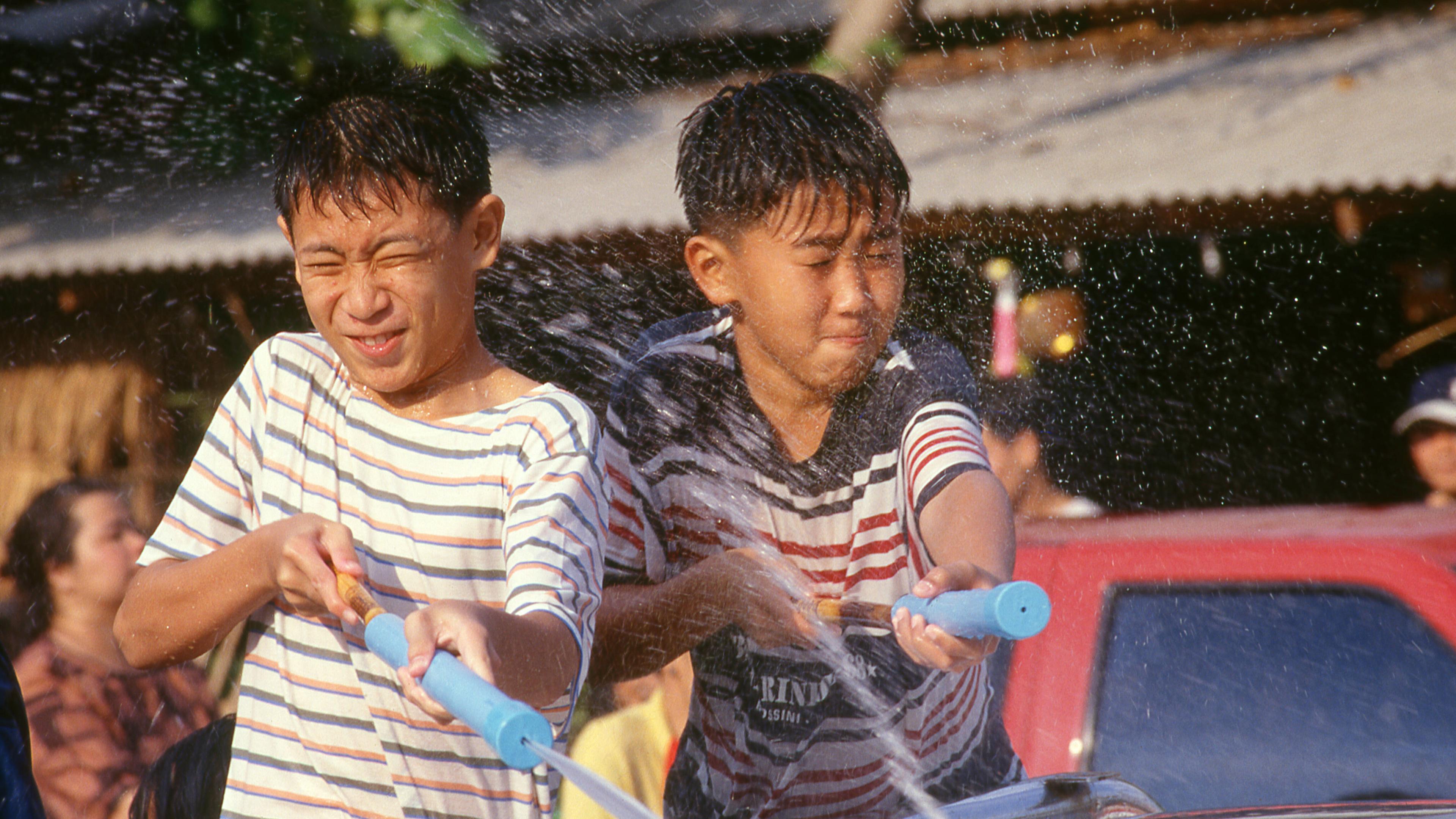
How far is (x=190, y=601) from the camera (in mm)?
1190

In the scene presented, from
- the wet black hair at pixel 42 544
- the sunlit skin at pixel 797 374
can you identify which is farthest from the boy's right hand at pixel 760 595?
A: the wet black hair at pixel 42 544

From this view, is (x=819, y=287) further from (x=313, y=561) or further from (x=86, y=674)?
(x=86, y=674)

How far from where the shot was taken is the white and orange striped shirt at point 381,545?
1209 mm

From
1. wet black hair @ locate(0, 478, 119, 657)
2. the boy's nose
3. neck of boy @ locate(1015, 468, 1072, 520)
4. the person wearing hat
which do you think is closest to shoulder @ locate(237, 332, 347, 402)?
the boy's nose

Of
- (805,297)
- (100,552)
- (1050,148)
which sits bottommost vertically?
(100,552)

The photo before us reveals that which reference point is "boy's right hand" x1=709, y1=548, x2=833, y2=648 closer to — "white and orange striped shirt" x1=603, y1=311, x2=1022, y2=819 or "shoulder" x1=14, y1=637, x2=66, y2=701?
"white and orange striped shirt" x1=603, y1=311, x2=1022, y2=819

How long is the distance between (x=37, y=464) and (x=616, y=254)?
7.24ft

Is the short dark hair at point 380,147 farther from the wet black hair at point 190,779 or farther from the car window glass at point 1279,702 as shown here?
the car window glass at point 1279,702

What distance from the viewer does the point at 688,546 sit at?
1.62m

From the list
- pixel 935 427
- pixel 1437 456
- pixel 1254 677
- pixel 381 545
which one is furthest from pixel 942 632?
pixel 1437 456

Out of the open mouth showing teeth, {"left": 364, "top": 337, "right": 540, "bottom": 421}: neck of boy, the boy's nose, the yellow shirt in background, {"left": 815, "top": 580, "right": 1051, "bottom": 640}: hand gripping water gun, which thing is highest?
the boy's nose

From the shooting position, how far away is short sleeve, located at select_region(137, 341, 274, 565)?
128 cm

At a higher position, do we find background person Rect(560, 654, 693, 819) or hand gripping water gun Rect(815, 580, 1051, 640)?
hand gripping water gun Rect(815, 580, 1051, 640)

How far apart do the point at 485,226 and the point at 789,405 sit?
19.4 inches
